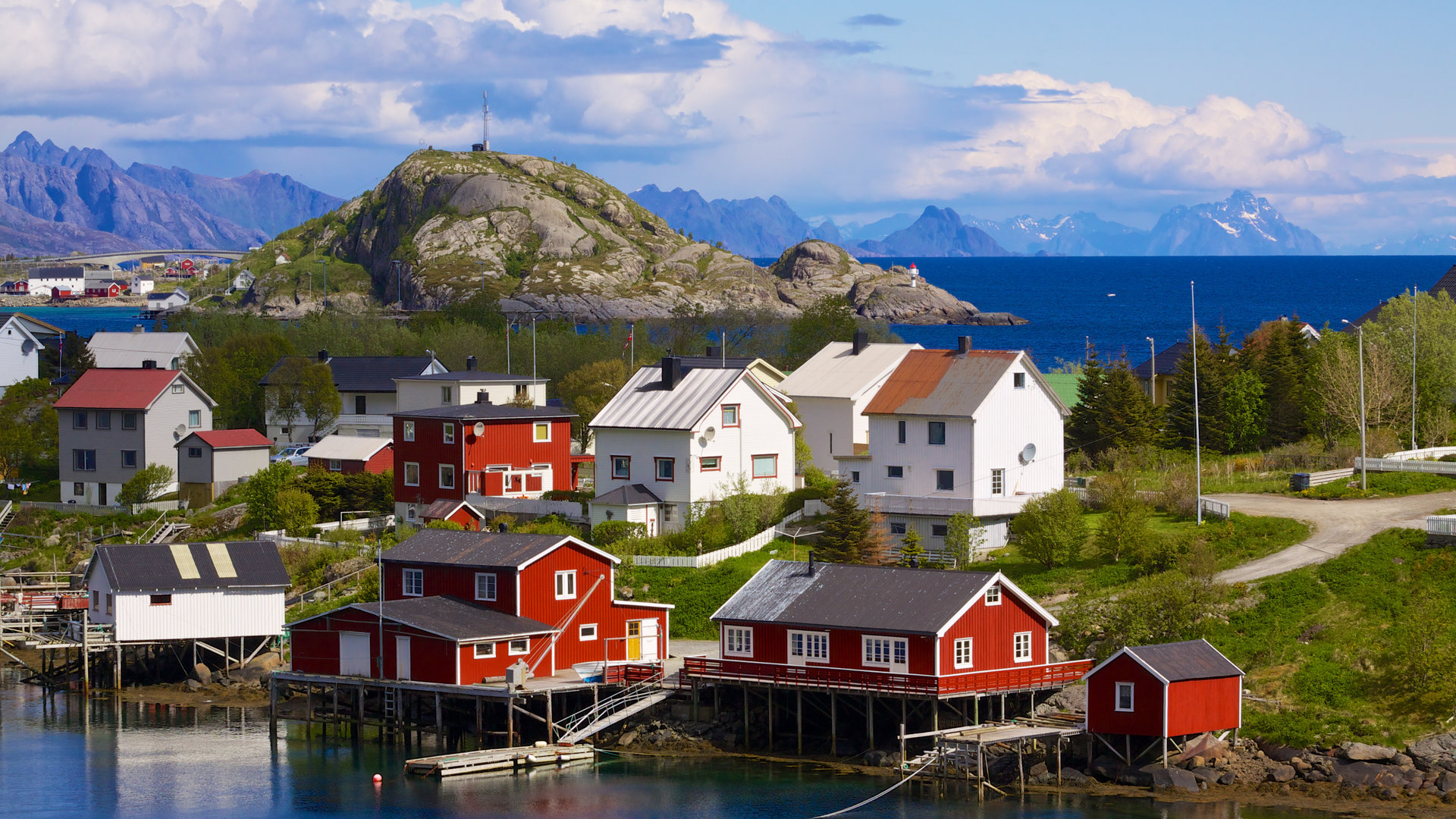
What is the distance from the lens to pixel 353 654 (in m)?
51.2

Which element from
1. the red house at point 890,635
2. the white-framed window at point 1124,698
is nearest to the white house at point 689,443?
the red house at point 890,635

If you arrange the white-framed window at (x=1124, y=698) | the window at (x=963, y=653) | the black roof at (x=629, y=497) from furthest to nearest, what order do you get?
the black roof at (x=629, y=497) < the window at (x=963, y=653) < the white-framed window at (x=1124, y=698)

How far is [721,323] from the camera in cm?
13350

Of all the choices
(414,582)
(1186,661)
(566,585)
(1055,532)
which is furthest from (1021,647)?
(414,582)

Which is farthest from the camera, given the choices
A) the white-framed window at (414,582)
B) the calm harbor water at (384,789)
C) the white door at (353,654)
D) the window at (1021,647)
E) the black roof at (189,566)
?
the black roof at (189,566)

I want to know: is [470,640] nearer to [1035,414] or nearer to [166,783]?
[166,783]

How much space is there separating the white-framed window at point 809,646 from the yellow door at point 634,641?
8.09 metres

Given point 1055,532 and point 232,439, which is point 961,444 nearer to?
point 1055,532

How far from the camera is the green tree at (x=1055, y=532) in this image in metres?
55.6

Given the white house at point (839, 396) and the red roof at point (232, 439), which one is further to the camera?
the red roof at point (232, 439)

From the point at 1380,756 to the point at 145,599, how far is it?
40.3 metres

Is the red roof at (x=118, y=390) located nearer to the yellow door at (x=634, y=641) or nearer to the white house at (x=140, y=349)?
the white house at (x=140, y=349)

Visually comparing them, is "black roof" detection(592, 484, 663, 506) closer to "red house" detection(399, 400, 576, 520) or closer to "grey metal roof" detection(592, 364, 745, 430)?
"grey metal roof" detection(592, 364, 745, 430)

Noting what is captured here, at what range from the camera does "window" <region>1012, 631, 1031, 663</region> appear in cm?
4594
